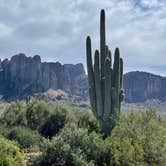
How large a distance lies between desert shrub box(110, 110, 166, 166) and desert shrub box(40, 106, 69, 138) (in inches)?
594

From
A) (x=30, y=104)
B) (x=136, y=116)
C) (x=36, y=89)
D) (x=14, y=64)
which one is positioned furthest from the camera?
(x=14, y=64)

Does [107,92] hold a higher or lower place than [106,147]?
higher

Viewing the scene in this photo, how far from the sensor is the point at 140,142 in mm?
25141

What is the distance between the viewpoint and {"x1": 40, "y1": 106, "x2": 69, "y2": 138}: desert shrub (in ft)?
137

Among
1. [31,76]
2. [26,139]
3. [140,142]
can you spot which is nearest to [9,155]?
[140,142]

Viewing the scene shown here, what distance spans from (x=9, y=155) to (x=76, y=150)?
Answer: 165 inches

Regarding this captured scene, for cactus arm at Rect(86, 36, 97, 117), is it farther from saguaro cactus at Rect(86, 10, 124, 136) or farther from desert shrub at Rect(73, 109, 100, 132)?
desert shrub at Rect(73, 109, 100, 132)

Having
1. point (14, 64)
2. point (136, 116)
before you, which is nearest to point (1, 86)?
point (14, 64)

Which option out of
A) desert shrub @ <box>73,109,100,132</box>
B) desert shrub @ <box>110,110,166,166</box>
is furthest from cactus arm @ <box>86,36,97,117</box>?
desert shrub @ <box>110,110,166,166</box>

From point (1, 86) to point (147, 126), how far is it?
134 meters

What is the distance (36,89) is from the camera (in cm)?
15162

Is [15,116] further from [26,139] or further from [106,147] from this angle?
[106,147]

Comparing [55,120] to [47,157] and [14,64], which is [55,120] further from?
[14,64]

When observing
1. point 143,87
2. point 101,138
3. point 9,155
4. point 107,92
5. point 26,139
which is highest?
point 143,87
